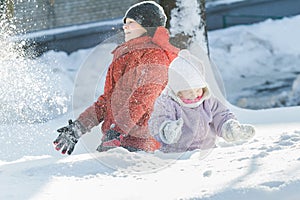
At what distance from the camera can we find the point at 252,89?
1048 cm

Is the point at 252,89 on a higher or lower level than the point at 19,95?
lower

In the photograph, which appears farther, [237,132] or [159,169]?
[237,132]

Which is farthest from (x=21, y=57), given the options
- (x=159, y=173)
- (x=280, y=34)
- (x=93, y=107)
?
(x=280, y=34)

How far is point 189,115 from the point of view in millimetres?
4176

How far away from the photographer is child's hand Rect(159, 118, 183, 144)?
388cm

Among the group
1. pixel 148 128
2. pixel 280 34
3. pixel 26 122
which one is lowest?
pixel 280 34

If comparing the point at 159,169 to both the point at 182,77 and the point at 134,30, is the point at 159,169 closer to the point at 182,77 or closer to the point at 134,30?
the point at 182,77

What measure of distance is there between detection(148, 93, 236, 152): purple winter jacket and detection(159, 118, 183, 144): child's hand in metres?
0.08

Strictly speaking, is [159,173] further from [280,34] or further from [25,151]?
[280,34]

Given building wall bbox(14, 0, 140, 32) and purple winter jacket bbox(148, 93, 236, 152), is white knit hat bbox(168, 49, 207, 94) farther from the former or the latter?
building wall bbox(14, 0, 140, 32)

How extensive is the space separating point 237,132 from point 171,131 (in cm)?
47

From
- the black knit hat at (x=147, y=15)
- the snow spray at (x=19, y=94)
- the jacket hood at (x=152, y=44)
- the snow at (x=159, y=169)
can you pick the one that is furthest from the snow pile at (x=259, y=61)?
the jacket hood at (x=152, y=44)

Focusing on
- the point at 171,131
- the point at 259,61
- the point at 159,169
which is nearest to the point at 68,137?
the point at 171,131

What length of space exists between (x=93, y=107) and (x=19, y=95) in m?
2.54
